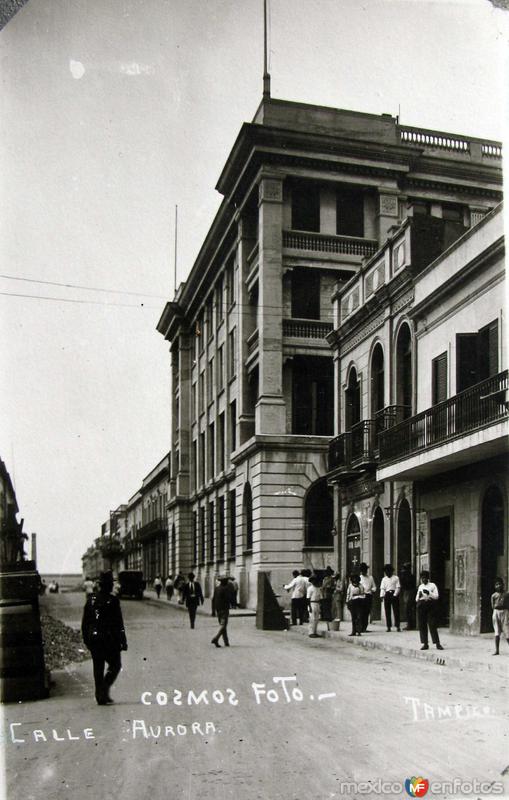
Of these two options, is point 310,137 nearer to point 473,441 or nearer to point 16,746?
point 473,441

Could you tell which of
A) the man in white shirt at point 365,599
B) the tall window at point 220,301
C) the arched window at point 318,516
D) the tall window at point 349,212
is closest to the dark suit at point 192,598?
the man in white shirt at point 365,599

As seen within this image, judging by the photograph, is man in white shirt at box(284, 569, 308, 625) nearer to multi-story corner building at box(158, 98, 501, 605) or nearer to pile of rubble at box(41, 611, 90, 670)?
pile of rubble at box(41, 611, 90, 670)

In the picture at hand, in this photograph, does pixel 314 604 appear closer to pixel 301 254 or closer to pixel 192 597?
pixel 192 597

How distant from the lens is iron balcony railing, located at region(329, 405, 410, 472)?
2264 centimetres

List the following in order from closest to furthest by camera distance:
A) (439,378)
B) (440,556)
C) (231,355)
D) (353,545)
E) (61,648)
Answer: (61,648) < (439,378) < (440,556) < (353,545) < (231,355)

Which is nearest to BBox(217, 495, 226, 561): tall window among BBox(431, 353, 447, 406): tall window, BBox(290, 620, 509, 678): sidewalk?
BBox(290, 620, 509, 678): sidewalk

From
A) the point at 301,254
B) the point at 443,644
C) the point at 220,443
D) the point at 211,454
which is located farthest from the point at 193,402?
the point at 443,644

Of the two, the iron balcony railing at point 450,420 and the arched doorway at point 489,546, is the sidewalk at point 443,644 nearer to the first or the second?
the arched doorway at point 489,546

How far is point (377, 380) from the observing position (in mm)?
24719

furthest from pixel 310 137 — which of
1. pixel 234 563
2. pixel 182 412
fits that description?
pixel 182 412

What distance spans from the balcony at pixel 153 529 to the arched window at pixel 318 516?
2431cm

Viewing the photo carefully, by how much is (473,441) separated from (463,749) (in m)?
9.14

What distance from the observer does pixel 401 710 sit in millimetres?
9617

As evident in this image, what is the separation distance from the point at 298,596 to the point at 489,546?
6942 millimetres
